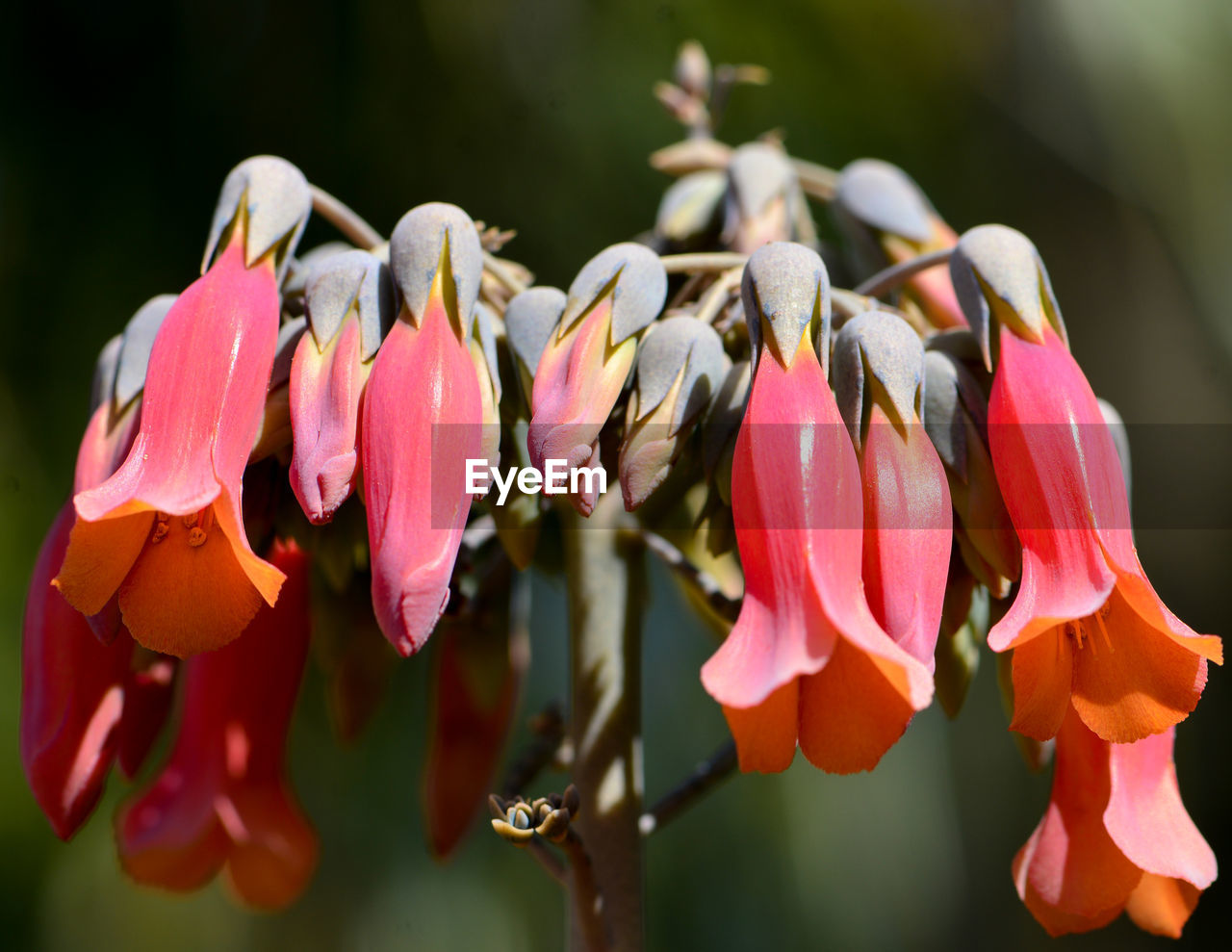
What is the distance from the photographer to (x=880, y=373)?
19.9 inches

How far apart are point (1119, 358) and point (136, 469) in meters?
1.77

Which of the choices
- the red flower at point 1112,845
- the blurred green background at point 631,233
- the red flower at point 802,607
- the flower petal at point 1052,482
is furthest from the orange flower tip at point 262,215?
the blurred green background at point 631,233

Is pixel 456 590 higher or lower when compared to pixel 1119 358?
lower

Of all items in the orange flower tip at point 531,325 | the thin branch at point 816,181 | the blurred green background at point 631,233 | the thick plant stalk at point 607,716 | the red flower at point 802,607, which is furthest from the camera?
the blurred green background at point 631,233

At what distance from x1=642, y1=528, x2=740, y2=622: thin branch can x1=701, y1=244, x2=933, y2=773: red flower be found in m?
0.14

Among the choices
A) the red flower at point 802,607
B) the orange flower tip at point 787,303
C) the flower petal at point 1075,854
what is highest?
the orange flower tip at point 787,303

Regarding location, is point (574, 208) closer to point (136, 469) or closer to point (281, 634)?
point (281, 634)

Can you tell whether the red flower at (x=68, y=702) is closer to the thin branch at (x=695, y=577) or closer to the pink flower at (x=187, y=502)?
the pink flower at (x=187, y=502)

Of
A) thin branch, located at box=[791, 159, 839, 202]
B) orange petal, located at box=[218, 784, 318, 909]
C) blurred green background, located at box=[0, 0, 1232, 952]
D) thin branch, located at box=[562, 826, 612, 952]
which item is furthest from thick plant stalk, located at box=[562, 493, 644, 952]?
blurred green background, located at box=[0, 0, 1232, 952]

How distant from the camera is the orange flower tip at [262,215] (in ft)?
1.84

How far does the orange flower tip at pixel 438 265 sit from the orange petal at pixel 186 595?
14 centimetres

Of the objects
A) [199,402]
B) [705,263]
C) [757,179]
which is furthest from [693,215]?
[199,402]

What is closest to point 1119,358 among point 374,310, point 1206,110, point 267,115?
point 1206,110

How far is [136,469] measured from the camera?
49cm
